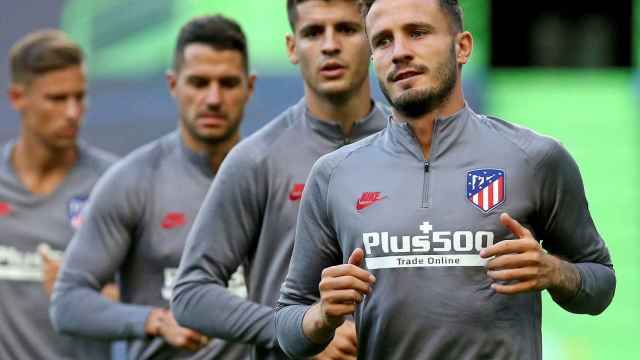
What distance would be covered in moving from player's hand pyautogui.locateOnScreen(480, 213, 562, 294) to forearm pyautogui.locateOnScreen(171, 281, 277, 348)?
1.38 meters

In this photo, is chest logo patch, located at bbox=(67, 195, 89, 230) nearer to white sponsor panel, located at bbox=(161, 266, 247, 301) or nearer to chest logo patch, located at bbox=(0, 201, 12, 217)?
chest logo patch, located at bbox=(0, 201, 12, 217)

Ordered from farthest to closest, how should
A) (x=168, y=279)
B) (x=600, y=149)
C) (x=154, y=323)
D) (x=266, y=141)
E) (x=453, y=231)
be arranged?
(x=600, y=149) → (x=168, y=279) → (x=154, y=323) → (x=266, y=141) → (x=453, y=231)

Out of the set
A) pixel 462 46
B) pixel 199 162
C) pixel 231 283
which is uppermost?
pixel 462 46

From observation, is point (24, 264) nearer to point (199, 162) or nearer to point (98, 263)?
point (98, 263)

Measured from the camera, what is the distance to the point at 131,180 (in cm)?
755

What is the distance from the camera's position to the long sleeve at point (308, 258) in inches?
213

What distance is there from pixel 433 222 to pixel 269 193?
47.9 inches

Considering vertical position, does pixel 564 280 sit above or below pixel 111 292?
above

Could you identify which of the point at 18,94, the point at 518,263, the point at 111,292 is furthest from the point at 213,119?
the point at 518,263

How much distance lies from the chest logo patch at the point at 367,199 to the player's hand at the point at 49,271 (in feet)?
10.2

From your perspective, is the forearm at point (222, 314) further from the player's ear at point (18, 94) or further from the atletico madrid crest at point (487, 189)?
the player's ear at point (18, 94)

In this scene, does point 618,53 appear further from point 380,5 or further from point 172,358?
point 380,5

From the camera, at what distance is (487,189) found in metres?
5.16

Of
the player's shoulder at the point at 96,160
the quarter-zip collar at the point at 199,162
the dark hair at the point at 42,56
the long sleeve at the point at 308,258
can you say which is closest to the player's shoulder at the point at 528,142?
the long sleeve at the point at 308,258
